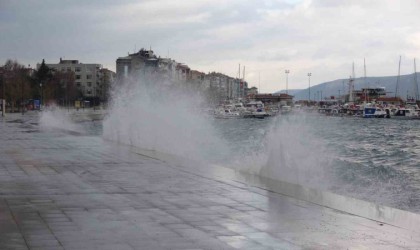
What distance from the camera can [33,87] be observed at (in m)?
110

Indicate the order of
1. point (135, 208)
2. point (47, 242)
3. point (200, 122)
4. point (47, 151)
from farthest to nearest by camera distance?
point (200, 122) → point (47, 151) → point (135, 208) → point (47, 242)

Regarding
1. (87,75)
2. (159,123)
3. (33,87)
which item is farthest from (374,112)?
(159,123)

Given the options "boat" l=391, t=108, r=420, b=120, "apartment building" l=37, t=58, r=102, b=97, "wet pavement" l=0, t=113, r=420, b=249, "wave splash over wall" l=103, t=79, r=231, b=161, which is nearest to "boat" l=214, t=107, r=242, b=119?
"boat" l=391, t=108, r=420, b=120

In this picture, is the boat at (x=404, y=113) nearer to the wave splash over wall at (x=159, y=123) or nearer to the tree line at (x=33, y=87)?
the tree line at (x=33, y=87)

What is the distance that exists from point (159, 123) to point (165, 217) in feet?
72.4

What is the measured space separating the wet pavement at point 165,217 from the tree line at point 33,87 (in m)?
79.0

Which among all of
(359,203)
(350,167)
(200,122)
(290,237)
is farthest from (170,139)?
(290,237)

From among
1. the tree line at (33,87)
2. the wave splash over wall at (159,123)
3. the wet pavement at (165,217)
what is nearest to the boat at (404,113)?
the tree line at (33,87)

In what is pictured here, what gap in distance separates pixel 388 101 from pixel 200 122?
434ft

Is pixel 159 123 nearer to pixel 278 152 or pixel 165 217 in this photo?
pixel 278 152

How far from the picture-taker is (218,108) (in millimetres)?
117438

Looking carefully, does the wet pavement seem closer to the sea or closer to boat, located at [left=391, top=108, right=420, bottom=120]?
the sea

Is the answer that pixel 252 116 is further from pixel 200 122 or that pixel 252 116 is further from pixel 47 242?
pixel 47 242

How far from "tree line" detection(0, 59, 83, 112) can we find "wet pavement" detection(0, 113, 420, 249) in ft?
259
